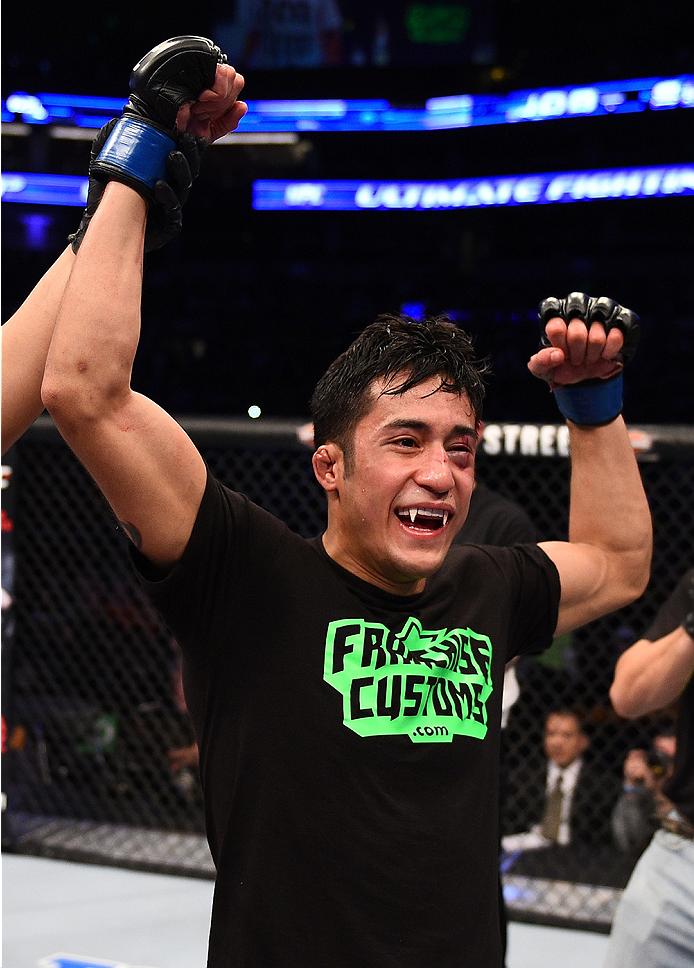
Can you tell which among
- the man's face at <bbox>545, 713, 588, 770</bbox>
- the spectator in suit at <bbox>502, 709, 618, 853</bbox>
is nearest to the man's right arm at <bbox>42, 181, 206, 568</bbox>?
the spectator in suit at <bbox>502, 709, 618, 853</bbox>

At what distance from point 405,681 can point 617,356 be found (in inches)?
22.8

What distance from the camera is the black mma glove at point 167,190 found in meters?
1.13

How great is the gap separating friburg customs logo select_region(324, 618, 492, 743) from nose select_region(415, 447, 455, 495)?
0.18 meters

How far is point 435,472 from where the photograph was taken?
50.3 inches

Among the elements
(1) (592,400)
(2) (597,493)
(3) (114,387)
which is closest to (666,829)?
(2) (597,493)

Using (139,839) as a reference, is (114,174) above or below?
above

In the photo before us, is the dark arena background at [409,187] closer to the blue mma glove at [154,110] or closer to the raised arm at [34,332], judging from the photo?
the raised arm at [34,332]

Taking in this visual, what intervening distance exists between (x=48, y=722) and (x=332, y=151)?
8.00 metres

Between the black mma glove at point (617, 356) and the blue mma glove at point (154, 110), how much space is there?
0.59 meters

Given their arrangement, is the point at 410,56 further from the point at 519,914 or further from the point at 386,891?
the point at 386,891

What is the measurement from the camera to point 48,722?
458 cm

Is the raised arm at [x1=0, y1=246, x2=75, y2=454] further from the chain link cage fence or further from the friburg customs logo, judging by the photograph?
the chain link cage fence

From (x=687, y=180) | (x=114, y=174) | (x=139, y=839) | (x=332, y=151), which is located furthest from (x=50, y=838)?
(x=332, y=151)

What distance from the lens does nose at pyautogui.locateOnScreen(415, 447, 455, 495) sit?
127cm
